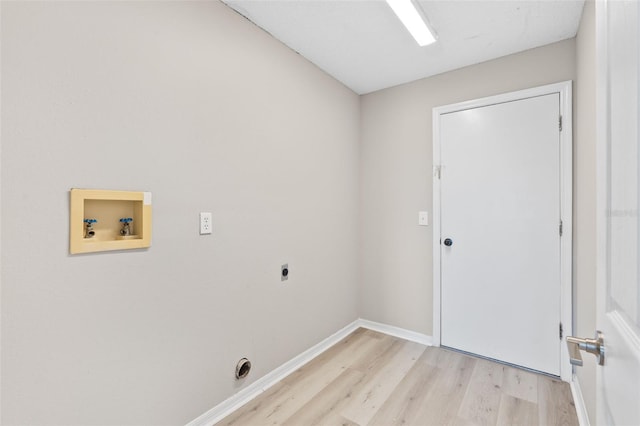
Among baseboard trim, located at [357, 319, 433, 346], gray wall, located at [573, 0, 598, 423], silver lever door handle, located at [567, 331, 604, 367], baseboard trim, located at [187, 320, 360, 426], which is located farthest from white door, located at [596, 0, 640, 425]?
baseboard trim, located at [357, 319, 433, 346]

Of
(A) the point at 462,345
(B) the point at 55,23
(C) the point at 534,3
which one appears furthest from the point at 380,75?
(A) the point at 462,345

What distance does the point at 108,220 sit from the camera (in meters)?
1.36

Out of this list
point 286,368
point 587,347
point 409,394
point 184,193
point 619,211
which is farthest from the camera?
point 286,368

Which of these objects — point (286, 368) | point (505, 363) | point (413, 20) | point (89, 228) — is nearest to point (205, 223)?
point (89, 228)

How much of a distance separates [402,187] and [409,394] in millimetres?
1738

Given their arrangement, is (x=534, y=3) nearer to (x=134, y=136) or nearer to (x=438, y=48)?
Answer: (x=438, y=48)

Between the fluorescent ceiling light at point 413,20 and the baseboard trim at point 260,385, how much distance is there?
2.51m

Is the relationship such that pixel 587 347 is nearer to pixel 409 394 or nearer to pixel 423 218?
pixel 409 394

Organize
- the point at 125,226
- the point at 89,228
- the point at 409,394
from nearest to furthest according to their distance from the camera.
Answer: the point at 89,228
the point at 125,226
the point at 409,394

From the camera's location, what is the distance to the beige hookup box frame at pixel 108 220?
122 cm

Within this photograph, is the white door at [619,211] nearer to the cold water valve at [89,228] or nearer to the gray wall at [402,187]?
the cold water valve at [89,228]

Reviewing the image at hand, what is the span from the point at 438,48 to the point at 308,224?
5.58 ft

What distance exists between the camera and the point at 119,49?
52.9 inches

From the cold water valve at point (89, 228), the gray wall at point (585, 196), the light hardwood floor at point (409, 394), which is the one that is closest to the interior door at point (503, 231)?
the gray wall at point (585, 196)
